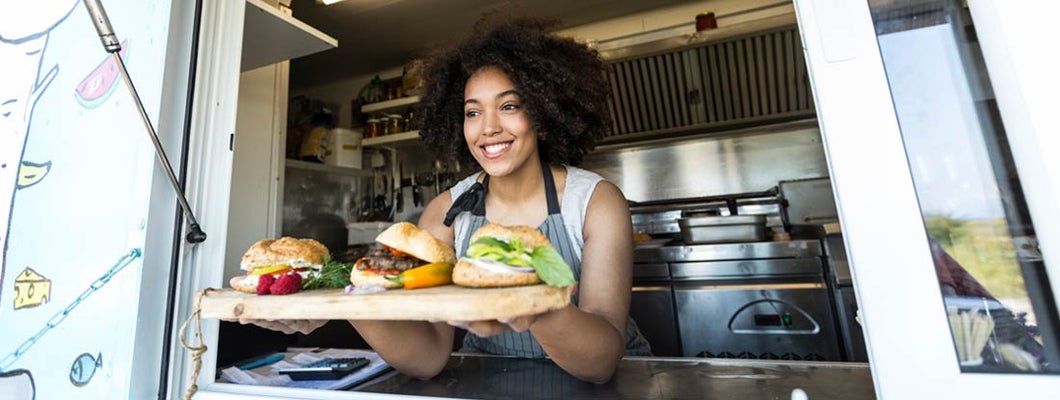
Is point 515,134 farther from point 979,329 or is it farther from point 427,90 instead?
point 979,329

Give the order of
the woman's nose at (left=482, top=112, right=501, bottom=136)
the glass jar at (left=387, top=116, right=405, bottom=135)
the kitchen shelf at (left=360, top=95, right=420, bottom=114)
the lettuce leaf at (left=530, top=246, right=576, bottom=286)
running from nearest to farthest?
the lettuce leaf at (left=530, top=246, right=576, bottom=286) → the woman's nose at (left=482, top=112, right=501, bottom=136) → the kitchen shelf at (left=360, top=95, right=420, bottom=114) → the glass jar at (left=387, top=116, right=405, bottom=135)

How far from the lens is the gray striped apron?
1.50 m

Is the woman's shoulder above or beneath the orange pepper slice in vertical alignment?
above

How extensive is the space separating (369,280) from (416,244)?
149 mm

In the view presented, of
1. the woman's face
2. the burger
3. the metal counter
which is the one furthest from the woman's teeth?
the metal counter

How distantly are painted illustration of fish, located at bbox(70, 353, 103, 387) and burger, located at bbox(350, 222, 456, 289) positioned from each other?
717 mm

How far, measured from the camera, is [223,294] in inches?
38.5

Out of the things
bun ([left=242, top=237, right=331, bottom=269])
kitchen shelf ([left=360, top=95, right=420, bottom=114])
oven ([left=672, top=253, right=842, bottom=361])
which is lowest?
oven ([left=672, top=253, right=842, bottom=361])

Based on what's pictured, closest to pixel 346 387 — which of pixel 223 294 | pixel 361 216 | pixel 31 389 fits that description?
pixel 223 294

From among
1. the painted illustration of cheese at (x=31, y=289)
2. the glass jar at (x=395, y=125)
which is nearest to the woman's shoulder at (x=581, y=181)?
the painted illustration of cheese at (x=31, y=289)

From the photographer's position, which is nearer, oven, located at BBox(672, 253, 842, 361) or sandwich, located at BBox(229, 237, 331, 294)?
sandwich, located at BBox(229, 237, 331, 294)

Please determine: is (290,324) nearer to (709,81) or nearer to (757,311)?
(757,311)

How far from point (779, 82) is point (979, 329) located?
12.7 ft

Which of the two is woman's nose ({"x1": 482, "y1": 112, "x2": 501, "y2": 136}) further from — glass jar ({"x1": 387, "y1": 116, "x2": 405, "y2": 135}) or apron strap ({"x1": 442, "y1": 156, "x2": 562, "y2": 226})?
glass jar ({"x1": 387, "y1": 116, "x2": 405, "y2": 135})
